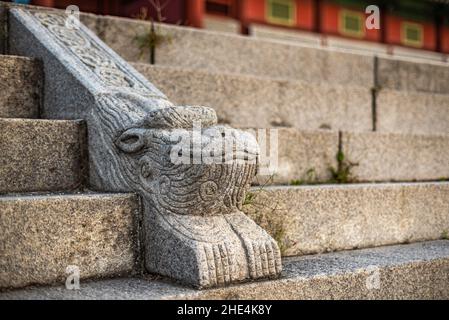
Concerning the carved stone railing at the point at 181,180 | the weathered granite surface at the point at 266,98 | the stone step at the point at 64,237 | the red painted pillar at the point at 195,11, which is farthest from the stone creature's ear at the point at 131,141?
the red painted pillar at the point at 195,11

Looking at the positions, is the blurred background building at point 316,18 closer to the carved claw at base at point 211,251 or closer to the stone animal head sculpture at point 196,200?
the stone animal head sculpture at point 196,200

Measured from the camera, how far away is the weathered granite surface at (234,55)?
4.30 m

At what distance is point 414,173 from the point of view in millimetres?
4188

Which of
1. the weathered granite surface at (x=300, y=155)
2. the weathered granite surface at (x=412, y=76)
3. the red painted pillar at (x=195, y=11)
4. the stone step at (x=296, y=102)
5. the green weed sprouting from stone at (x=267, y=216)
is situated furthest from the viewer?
the red painted pillar at (x=195, y=11)

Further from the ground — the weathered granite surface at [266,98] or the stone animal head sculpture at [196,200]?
the weathered granite surface at [266,98]

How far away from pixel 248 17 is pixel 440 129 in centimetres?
742

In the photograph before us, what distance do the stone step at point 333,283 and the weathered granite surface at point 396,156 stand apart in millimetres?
802

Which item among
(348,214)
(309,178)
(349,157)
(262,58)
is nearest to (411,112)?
(262,58)

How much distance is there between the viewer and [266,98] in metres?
4.17

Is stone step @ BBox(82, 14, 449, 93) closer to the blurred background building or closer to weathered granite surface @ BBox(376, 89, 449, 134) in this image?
weathered granite surface @ BBox(376, 89, 449, 134)

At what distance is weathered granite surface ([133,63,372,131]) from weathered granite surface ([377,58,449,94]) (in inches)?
47.3

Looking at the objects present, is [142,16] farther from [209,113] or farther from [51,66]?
[209,113]

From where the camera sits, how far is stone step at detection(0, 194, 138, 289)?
219cm

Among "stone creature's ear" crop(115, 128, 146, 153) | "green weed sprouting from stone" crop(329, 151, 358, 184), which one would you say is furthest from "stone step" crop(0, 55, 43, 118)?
"green weed sprouting from stone" crop(329, 151, 358, 184)
